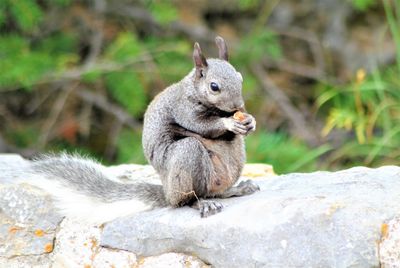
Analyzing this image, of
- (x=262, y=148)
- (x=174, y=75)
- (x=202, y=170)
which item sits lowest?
(x=202, y=170)

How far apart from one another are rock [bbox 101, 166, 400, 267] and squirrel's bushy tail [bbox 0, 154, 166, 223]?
13 centimetres

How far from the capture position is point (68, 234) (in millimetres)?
3656

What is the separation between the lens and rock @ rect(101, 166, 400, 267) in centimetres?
307

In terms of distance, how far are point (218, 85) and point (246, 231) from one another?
667 millimetres

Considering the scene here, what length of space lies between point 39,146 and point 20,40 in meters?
0.85

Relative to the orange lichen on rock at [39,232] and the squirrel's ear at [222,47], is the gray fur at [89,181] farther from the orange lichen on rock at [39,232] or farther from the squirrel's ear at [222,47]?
the squirrel's ear at [222,47]

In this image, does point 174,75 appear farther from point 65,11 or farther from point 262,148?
point 65,11

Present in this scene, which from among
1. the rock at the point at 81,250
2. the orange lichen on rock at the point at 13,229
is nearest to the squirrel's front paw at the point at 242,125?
the rock at the point at 81,250

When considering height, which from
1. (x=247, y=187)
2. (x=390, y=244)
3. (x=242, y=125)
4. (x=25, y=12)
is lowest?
(x=390, y=244)

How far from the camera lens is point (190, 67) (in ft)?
19.5

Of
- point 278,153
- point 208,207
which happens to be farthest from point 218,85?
point 278,153

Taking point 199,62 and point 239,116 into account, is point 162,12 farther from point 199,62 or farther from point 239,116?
point 239,116

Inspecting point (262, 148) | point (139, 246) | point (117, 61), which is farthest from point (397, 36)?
point (139, 246)

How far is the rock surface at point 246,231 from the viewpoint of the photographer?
3.07m
